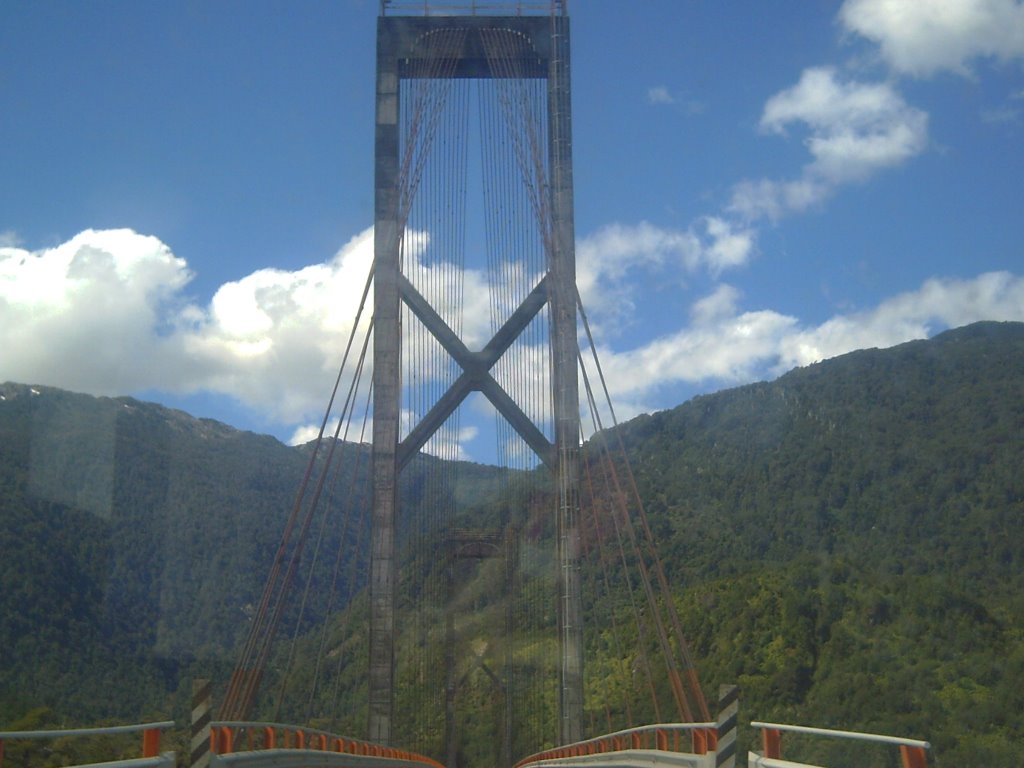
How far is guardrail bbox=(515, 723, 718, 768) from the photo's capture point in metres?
9.12

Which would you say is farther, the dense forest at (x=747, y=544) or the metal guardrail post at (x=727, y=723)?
the dense forest at (x=747, y=544)

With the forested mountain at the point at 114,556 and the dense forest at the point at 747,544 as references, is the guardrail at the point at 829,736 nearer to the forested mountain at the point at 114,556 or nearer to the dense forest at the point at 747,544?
the dense forest at the point at 747,544

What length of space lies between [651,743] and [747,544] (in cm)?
3778

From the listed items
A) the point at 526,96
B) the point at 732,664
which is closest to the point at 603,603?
the point at 732,664

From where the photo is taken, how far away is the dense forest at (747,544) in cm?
3266

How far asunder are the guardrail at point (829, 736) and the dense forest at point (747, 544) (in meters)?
13.8

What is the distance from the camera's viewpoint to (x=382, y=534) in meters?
19.1

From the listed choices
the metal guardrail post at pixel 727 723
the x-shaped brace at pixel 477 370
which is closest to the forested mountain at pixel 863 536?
the x-shaped brace at pixel 477 370

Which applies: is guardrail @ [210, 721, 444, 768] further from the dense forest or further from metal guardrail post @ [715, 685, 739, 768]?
the dense forest

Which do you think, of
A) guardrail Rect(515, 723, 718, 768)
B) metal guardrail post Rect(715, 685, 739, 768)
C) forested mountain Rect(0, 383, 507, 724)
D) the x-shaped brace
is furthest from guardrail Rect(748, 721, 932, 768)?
forested mountain Rect(0, 383, 507, 724)

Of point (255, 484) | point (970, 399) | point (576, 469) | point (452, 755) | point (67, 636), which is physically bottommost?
point (452, 755)

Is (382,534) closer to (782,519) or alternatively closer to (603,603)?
(603,603)

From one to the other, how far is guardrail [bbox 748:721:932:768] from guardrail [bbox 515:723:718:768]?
33.8 inches

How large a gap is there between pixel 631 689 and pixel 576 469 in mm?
18163
